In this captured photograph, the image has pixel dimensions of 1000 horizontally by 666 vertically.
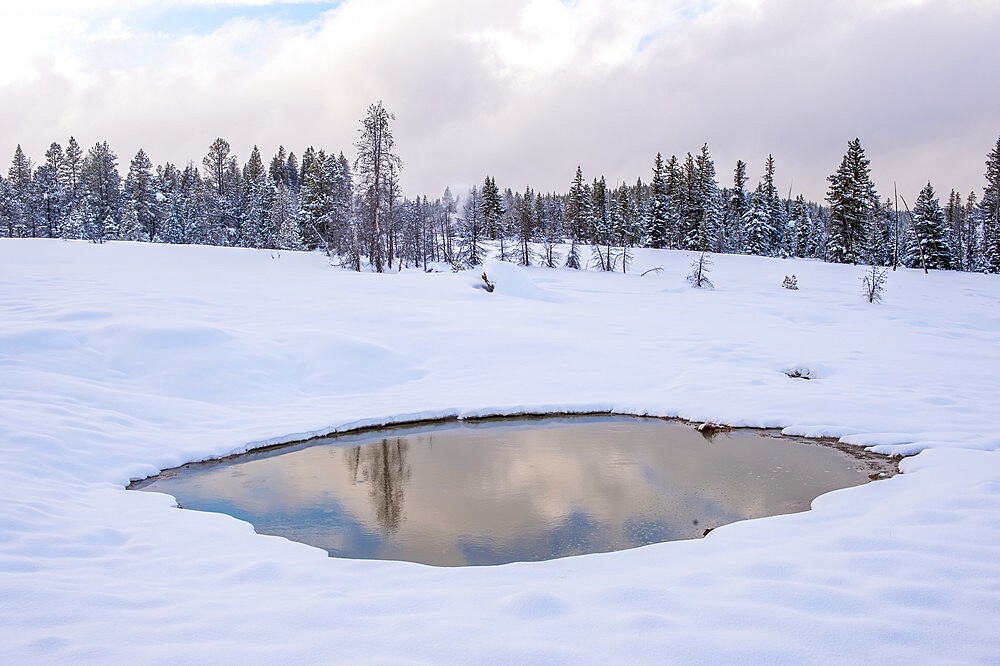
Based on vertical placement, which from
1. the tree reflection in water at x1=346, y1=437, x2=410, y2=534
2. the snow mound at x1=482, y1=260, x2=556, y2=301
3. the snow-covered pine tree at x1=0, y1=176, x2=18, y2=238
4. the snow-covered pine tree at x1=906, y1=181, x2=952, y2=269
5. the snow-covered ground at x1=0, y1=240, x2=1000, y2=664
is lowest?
the tree reflection in water at x1=346, y1=437, x2=410, y2=534

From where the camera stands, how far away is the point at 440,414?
1297 cm

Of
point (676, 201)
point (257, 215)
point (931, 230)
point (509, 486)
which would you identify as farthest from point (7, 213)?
point (931, 230)

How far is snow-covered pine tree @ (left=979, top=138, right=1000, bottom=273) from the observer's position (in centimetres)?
5419

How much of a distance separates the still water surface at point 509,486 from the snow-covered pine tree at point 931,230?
47896 millimetres

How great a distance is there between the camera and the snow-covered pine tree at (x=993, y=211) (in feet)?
178

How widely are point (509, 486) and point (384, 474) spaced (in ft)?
7.06

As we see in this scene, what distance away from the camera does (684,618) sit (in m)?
4.39

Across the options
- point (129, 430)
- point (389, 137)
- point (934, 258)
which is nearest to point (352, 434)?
point (129, 430)

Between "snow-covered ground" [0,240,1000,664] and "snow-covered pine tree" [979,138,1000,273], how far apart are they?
34.9 metres

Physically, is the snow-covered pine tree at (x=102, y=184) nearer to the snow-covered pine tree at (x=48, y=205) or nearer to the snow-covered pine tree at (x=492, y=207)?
the snow-covered pine tree at (x=48, y=205)

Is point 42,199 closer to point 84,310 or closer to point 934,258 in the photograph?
point 84,310

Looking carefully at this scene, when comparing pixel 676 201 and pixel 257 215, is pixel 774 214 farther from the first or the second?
pixel 257 215

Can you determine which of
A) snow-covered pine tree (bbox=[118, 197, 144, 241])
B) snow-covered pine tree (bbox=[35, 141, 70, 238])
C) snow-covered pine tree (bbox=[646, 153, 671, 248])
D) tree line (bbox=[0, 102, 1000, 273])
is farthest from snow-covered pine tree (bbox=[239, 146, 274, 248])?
snow-covered pine tree (bbox=[646, 153, 671, 248])

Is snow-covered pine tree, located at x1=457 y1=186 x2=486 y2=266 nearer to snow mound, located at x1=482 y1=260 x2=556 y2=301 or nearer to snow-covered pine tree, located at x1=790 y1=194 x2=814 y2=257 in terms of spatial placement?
snow mound, located at x1=482 y1=260 x2=556 y2=301
